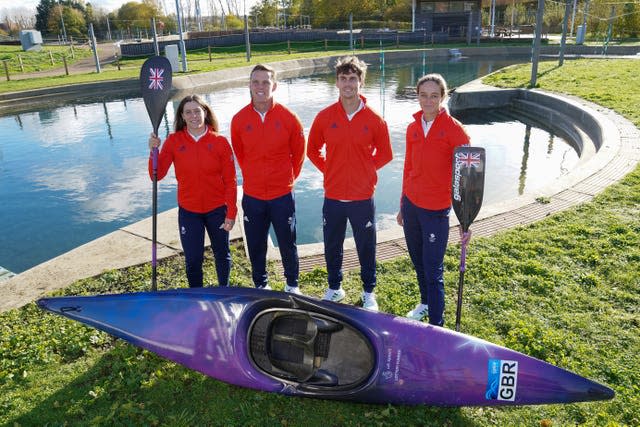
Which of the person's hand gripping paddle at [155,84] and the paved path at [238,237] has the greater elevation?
the person's hand gripping paddle at [155,84]

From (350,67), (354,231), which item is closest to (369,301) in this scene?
(354,231)

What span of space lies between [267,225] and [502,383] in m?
2.54

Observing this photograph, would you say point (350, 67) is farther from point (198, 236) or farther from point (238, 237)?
point (238, 237)

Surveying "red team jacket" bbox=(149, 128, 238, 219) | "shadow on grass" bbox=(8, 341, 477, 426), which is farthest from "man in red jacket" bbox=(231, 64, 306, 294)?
"shadow on grass" bbox=(8, 341, 477, 426)

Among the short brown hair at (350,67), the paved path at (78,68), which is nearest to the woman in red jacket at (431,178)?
the short brown hair at (350,67)

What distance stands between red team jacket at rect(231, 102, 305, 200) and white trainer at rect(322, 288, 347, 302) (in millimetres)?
1193

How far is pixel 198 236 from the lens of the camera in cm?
461

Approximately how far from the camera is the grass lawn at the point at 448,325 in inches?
141

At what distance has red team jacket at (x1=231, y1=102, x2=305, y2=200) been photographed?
174 inches

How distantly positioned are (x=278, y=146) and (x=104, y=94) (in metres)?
21.6

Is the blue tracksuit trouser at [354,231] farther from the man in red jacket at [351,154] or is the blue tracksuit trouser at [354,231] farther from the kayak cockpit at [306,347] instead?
the kayak cockpit at [306,347]

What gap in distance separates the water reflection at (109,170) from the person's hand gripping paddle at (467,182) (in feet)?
12.9

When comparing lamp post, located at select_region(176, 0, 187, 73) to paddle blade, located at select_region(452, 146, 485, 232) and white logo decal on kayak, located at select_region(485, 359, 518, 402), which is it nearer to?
paddle blade, located at select_region(452, 146, 485, 232)

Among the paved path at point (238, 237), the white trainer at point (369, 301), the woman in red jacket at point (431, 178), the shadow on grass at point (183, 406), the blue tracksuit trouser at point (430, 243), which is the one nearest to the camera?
the shadow on grass at point (183, 406)
